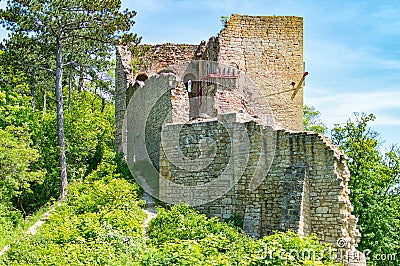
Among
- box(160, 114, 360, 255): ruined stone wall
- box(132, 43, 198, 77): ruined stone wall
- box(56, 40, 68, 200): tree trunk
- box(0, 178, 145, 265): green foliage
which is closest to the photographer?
box(0, 178, 145, 265): green foliage

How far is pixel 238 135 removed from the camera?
1340cm

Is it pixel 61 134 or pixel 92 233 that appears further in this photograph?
pixel 61 134

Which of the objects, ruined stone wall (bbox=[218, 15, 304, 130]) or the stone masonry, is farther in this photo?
ruined stone wall (bbox=[218, 15, 304, 130])

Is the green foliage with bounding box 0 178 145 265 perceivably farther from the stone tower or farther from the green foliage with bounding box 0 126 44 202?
the stone tower

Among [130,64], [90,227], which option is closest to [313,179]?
[90,227]

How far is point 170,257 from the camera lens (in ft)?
30.3

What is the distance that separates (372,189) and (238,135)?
10485 millimetres

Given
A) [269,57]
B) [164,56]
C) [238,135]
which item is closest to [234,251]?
[238,135]

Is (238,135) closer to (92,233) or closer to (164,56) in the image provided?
(92,233)

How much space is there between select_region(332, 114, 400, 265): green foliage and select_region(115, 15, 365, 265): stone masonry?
3.80m

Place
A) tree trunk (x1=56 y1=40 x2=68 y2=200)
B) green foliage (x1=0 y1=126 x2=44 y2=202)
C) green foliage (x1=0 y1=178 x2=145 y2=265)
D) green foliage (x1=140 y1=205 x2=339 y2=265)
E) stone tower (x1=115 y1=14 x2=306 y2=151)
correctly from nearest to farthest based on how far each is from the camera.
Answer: green foliage (x1=140 y1=205 x2=339 y2=265) → green foliage (x1=0 y1=178 x2=145 y2=265) → green foliage (x1=0 y1=126 x2=44 y2=202) → tree trunk (x1=56 y1=40 x2=68 y2=200) → stone tower (x1=115 y1=14 x2=306 y2=151)

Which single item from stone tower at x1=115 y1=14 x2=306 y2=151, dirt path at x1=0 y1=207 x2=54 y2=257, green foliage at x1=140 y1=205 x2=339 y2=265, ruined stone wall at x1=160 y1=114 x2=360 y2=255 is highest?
stone tower at x1=115 y1=14 x2=306 y2=151

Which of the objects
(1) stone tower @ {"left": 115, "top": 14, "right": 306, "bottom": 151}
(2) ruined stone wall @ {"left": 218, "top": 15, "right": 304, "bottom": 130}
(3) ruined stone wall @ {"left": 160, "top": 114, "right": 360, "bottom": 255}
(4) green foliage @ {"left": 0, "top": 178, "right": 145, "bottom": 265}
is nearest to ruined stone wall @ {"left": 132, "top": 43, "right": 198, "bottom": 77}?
(1) stone tower @ {"left": 115, "top": 14, "right": 306, "bottom": 151}

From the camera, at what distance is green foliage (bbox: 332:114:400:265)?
66.4ft
